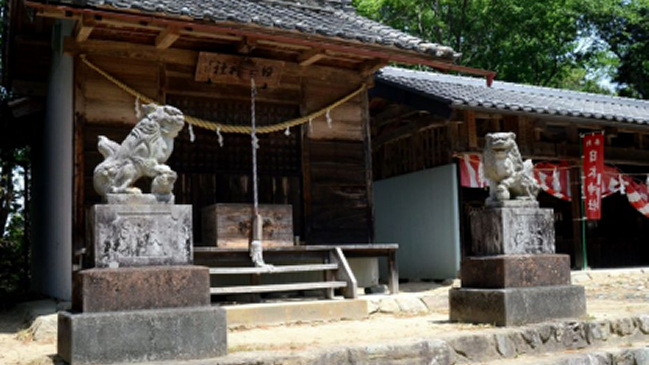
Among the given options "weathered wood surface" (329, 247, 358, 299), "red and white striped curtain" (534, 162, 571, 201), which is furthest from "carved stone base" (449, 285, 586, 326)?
"red and white striped curtain" (534, 162, 571, 201)

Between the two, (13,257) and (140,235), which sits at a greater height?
(140,235)

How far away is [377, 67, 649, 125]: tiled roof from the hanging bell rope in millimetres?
2979

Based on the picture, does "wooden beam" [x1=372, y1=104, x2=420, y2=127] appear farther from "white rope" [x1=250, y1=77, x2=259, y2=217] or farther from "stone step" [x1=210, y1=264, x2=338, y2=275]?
"stone step" [x1=210, y1=264, x2=338, y2=275]

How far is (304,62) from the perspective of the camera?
36.7 ft

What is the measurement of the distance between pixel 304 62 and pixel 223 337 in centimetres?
618

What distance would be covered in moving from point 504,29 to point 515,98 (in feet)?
46.0

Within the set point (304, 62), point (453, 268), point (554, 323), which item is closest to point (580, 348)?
point (554, 323)

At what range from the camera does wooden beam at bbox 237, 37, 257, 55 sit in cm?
1032

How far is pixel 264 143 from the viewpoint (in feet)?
37.8

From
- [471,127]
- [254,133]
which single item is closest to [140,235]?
[254,133]

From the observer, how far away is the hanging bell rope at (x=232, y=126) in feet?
32.7

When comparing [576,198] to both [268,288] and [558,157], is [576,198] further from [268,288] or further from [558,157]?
[268,288]

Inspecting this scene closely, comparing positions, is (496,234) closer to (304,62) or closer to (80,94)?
(304,62)

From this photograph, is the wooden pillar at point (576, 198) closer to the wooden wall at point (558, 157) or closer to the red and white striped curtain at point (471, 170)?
the wooden wall at point (558, 157)
